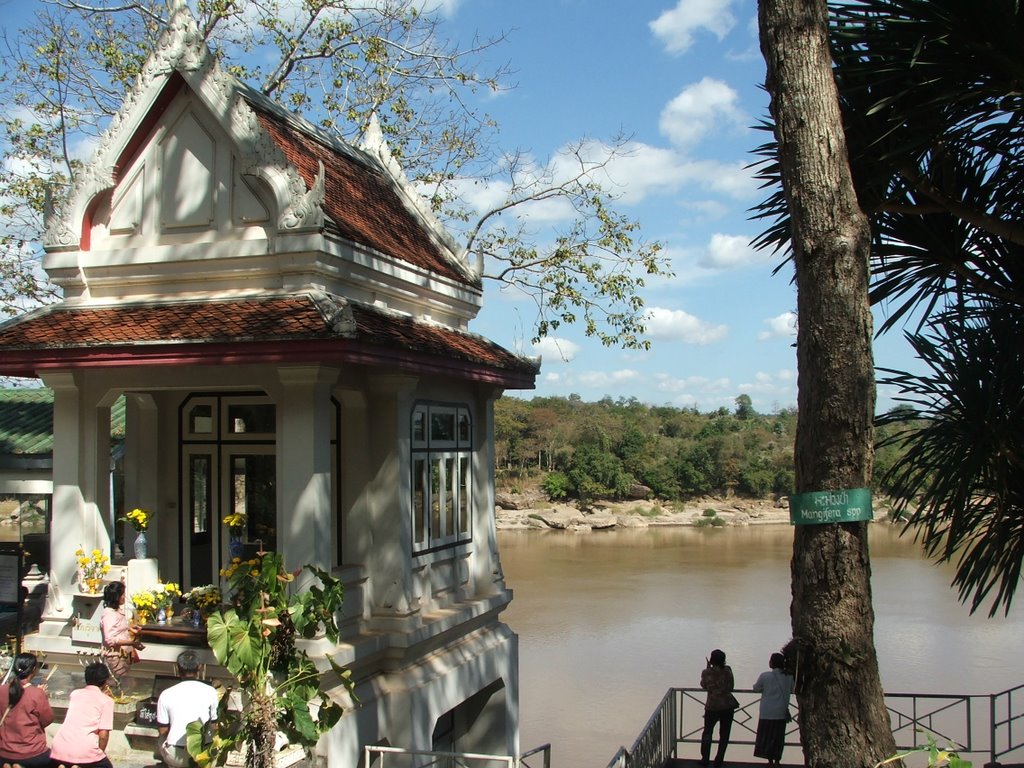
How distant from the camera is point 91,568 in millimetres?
7195

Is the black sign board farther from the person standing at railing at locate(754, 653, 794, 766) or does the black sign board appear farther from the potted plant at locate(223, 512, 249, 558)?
the person standing at railing at locate(754, 653, 794, 766)

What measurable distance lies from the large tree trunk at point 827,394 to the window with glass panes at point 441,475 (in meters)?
4.33

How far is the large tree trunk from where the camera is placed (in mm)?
3877

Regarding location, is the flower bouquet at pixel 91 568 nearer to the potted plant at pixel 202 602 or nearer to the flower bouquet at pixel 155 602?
the flower bouquet at pixel 155 602

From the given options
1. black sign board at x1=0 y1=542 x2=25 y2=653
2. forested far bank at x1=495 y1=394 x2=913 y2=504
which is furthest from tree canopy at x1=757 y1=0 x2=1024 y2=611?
forested far bank at x1=495 y1=394 x2=913 y2=504

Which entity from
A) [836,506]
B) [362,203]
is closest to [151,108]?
[362,203]

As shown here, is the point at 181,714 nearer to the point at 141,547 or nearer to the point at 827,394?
the point at 141,547

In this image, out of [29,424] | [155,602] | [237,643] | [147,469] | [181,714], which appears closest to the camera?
[237,643]

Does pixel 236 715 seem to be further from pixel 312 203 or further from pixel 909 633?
pixel 909 633

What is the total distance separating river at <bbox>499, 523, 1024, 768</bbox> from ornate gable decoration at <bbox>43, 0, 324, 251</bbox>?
32.6ft

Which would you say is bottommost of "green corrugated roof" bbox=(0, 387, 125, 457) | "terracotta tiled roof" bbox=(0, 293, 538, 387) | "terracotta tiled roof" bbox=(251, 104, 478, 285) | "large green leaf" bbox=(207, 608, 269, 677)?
"large green leaf" bbox=(207, 608, 269, 677)

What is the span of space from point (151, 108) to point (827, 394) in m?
5.93

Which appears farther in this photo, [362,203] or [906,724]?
[906,724]

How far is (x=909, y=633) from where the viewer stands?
21766 millimetres
